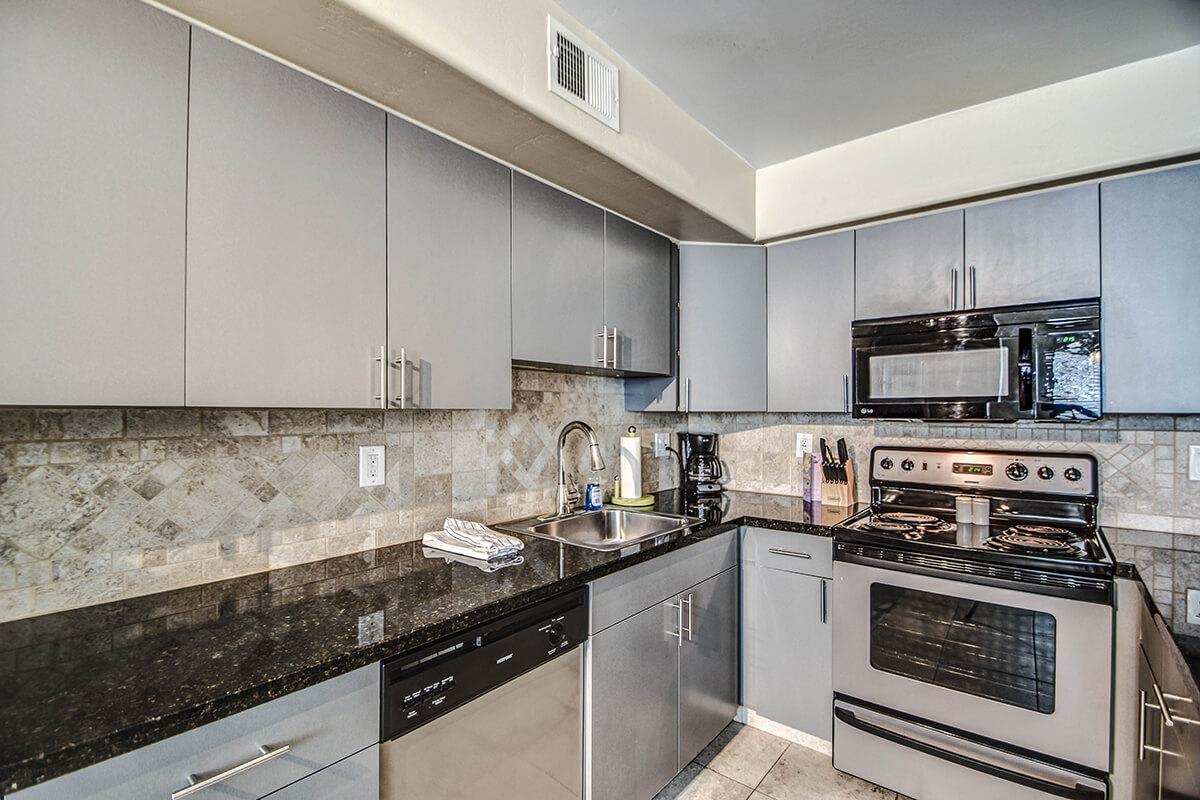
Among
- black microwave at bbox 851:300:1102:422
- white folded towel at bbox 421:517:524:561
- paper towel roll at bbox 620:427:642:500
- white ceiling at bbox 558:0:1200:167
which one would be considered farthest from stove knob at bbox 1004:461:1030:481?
white folded towel at bbox 421:517:524:561

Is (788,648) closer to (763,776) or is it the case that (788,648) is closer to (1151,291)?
(763,776)

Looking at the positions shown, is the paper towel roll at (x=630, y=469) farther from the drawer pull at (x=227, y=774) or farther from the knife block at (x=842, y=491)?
the drawer pull at (x=227, y=774)

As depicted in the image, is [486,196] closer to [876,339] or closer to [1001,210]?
[876,339]

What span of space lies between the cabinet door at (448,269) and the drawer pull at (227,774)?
0.81 m

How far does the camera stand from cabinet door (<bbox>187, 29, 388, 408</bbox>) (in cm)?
113

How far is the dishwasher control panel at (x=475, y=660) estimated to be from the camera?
43.3 inches

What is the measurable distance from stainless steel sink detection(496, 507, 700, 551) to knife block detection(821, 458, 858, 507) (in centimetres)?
84

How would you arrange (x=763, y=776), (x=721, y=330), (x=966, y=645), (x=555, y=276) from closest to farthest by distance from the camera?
(x=966, y=645)
(x=555, y=276)
(x=763, y=776)
(x=721, y=330)

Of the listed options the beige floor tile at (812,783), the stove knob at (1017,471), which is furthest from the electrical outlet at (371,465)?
the stove knob at (1017,471)

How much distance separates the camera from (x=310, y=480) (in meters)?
1.57

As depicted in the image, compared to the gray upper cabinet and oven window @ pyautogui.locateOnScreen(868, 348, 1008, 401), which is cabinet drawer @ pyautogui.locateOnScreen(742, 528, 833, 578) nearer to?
oven window @ pyautogui.locateOnScreen(868, 348, 1008, 401)

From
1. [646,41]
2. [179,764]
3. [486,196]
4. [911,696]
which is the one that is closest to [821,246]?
[646,41]

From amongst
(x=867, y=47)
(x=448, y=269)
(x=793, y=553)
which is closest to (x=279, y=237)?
(x=448, y=269)

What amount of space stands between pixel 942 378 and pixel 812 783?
5.26 feet
